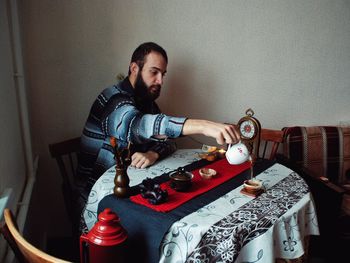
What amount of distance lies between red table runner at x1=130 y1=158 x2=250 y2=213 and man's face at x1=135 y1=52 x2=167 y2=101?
0.63 meters

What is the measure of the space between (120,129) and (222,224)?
797mm

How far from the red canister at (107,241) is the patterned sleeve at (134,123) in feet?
1.77

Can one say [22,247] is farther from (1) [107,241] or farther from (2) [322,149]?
(2) [322,149]

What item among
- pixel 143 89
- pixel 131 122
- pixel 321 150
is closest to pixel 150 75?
pixel 143 89

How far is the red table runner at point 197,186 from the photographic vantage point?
1187 millimetres

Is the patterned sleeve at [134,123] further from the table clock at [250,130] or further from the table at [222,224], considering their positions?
the table clock at [250,130]

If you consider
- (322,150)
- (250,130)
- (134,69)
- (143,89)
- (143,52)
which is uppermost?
(143,52)

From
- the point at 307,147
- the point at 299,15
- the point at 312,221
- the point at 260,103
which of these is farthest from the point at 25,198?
the point at 299,15

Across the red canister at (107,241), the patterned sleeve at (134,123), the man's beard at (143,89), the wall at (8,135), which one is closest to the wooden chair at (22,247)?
the red canister at (107,241)

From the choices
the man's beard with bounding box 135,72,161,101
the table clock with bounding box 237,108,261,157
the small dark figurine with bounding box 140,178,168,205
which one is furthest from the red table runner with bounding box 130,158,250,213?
the man's beard with bounding box 135,72,161,101

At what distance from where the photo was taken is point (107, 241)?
38.7 inches

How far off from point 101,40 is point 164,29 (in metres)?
0.48

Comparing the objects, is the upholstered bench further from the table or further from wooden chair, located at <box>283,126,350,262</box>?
the table

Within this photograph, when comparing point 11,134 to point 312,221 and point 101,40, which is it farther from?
point 312,221
